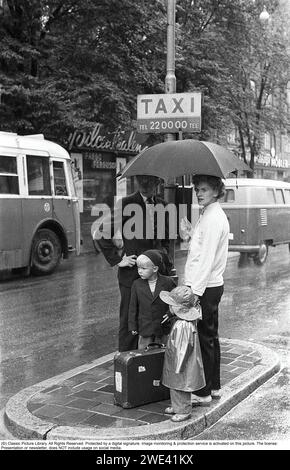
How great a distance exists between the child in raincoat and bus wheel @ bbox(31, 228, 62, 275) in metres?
8.43

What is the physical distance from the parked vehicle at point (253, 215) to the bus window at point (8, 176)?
4602 mm

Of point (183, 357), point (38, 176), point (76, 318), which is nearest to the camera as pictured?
point (183, 357)

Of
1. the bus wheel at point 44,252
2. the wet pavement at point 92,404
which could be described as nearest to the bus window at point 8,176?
the bus wheel at point 44,252

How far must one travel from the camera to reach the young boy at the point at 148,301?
4.82 meters

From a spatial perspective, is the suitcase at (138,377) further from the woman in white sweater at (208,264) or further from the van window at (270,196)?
the van window at (270,196)

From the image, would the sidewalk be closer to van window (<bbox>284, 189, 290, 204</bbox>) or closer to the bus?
the bus

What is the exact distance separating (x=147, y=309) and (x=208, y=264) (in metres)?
0.70

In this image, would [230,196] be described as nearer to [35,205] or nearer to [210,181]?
[35,205]

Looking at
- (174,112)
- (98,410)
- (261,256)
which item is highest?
(174,112)

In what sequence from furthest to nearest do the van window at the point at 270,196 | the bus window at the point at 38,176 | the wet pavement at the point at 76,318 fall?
the van window at the point at 270,196, the bus window at the point at 38,176, the wet pavement at the point at 76,318

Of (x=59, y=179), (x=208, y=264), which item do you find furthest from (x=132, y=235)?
(x=59, y=179)

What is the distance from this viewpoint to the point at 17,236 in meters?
12.0

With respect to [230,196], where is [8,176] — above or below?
above

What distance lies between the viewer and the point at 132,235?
5.20m
